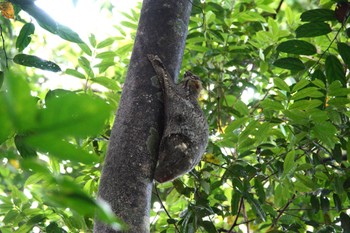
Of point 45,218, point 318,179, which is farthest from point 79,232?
point 318,179

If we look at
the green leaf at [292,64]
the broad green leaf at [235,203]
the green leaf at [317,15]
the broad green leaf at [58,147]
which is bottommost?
the broad green leaf at [235,203]

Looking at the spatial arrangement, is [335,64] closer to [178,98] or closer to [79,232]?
[178,98]

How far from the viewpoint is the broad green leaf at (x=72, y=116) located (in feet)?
1.16

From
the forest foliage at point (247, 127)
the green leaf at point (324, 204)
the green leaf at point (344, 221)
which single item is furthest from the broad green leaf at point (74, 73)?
the green leaf at point (344, 221)

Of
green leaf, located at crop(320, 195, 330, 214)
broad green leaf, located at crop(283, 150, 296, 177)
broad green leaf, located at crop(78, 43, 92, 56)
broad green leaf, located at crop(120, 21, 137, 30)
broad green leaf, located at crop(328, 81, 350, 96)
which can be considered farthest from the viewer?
broad green leaf, located at crop(120, 21, 137, 30)

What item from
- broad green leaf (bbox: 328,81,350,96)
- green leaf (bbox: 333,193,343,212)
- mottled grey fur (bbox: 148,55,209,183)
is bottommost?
green leaf (bbox: 333,193,343,212)

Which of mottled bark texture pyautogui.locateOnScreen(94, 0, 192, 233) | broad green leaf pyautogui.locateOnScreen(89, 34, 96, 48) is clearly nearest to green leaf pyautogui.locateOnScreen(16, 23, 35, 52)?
mottled bark texture pyautogui.locateOnScreen(94, 0, 192, 233)

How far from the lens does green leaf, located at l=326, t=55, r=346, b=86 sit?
1925 mm

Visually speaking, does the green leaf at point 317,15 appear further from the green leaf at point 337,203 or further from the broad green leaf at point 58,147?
the broad green leaf at point 58,147

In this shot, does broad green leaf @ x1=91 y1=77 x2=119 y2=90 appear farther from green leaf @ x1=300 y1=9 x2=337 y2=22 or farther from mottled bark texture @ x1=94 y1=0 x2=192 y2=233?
green leaf @ x1=300 y1=9 x2=337 y2=22

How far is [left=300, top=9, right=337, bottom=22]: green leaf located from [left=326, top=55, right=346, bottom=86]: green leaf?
221mm

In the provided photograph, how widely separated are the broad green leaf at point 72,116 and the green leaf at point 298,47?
1695 mm

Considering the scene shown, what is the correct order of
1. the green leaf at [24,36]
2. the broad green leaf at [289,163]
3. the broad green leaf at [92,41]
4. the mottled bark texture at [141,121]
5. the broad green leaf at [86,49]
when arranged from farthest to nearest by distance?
the broad green leaf at [92,41]
the broad green leaf at [86,49]
the broad green leaf at [289,163]
the green leaf at [24,36]
the mottled bark texture at [141,121]

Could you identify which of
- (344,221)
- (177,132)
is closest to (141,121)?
(177,132)
